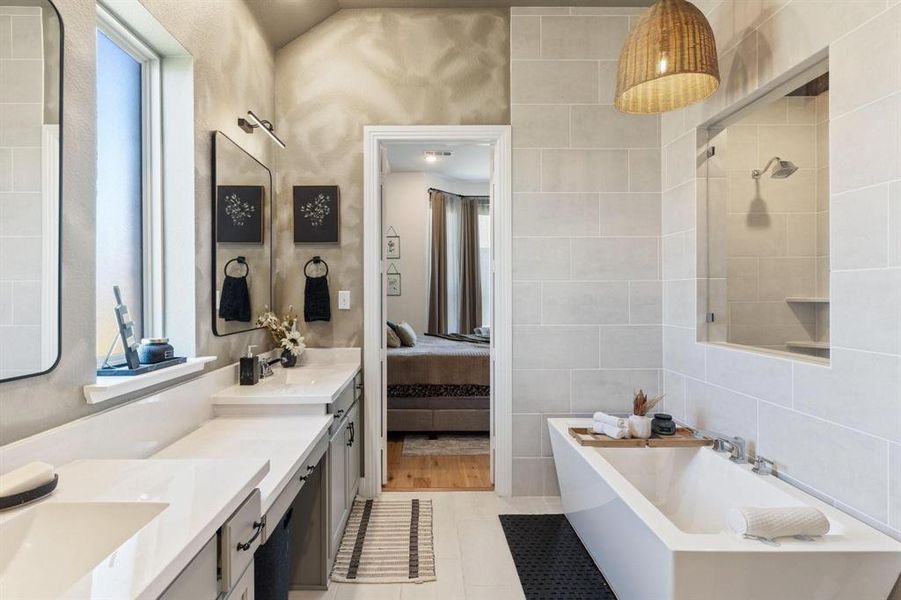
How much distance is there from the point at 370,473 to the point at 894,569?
2.36 meters

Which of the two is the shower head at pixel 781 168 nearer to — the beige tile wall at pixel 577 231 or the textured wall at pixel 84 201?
the beige tile wall at pixel 577 231

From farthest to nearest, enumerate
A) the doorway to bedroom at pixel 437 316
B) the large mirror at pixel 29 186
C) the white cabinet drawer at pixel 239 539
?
the doorway to bedroom at pixel 437 316 < the large mirror at pixel 29 186 < the white cabinet drawer at pixel 239 539

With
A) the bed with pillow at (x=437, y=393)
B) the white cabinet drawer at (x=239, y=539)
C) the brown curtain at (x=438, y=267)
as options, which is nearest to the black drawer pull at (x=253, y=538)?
the white cabinet drawer at (x=239, y=539)

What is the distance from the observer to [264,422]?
1.88 meters

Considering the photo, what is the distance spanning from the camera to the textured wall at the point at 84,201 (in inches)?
46.2

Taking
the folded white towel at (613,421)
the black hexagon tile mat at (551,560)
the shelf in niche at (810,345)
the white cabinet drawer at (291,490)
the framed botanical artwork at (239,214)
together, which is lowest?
the black hexagon tile mat at (551,560)

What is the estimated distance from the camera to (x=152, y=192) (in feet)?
6.24

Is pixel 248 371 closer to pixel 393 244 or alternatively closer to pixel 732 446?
pixel 732 446

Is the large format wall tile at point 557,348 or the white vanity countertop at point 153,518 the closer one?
the white vanity countertop at point 153,518

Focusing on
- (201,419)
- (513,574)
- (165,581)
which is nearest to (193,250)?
(201,419)

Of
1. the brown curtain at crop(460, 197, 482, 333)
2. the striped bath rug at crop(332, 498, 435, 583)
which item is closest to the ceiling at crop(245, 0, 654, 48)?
the striped bath rug at crop(332, 498, 435, 583)

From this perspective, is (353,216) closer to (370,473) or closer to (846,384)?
(370,473)

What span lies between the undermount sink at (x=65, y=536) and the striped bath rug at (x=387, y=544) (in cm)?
137

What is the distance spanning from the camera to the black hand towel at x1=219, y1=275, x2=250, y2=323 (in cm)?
219
